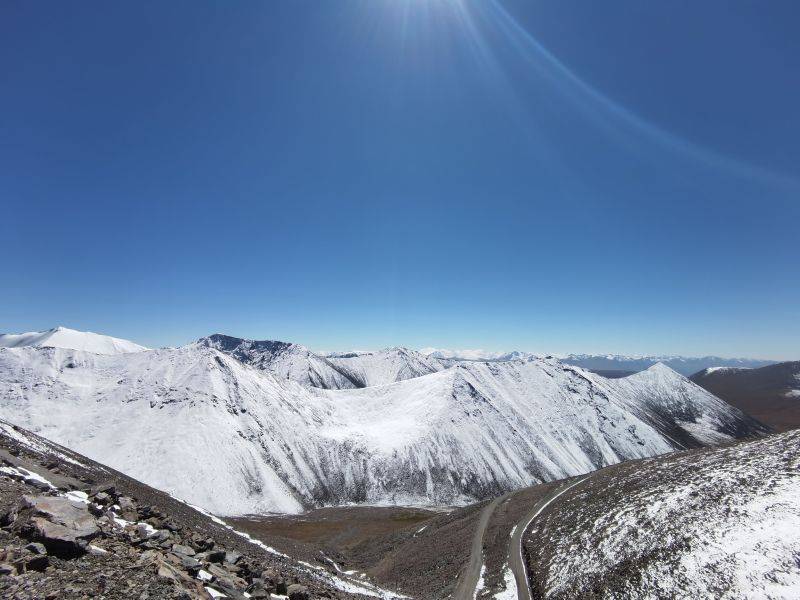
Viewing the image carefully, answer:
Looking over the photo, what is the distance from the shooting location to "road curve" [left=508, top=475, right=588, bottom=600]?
34.9m

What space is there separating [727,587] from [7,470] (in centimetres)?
4791

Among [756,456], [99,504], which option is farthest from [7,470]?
[756,456]

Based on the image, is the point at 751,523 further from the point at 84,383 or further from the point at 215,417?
the point at 84,383

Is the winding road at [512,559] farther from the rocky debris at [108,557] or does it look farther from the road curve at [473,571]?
the rocky debris at [108,557]

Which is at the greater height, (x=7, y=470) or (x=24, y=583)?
(x=7, y=470)

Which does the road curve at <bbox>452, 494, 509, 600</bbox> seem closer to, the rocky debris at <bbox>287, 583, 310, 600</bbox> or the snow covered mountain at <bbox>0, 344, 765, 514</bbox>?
the rocky debris at <bbox>287, 583, 310, 600</bbox>

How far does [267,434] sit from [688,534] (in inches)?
5405

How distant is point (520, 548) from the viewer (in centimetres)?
4316

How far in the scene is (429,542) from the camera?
183 ft

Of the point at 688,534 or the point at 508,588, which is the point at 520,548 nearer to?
the point at 508,588

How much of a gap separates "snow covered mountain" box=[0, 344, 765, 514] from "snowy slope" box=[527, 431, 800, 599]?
9879cm

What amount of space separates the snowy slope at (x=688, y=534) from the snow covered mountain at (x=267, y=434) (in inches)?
3889

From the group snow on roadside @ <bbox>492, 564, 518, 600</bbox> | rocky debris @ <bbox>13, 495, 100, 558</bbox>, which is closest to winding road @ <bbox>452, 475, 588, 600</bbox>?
snow on roadside @ <bbox>492, 564, 518, 600</bbox>

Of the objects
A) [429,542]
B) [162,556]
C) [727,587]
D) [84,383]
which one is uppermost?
[84,383]
